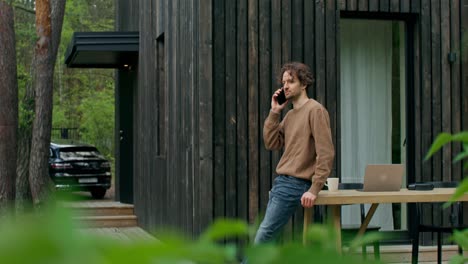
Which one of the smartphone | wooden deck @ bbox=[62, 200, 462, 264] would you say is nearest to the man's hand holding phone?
the smartphone

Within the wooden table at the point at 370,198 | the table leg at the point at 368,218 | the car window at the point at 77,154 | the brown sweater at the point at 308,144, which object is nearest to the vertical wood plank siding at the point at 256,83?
the table leg at the point at 368,218

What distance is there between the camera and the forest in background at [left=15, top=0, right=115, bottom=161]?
2805cm

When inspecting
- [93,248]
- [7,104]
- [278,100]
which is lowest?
[93,248]

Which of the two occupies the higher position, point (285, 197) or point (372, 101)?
point (372, 101)

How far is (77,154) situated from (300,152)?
37.5 ft

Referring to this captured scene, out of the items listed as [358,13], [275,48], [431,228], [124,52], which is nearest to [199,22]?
[275,48]

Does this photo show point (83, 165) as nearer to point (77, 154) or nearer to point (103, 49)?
point (77, 154)

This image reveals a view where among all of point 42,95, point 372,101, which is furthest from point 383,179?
point 42,95

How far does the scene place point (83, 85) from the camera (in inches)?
1334

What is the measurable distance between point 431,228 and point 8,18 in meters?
9.04

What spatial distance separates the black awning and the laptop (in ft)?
21.0

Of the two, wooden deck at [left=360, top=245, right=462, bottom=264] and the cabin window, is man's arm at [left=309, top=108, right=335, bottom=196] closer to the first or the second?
wooden deck at [left=360, top=245, right=462, bottom=264]

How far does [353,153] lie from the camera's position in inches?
341

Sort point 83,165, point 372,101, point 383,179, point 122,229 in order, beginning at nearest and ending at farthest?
point 122,229, point 383,179, point 372,101, point 83,165
